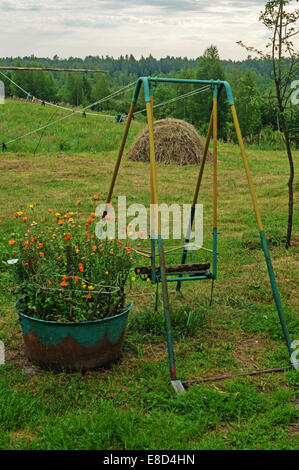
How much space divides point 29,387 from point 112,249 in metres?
1.39

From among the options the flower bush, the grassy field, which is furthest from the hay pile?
the flower bush

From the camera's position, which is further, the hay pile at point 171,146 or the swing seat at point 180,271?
the hay pile at point 171,146

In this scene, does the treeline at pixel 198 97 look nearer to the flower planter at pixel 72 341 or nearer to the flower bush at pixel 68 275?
the flower bush at pixel 68 275

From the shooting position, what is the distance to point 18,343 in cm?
444

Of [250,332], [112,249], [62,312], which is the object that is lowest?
[250,332]

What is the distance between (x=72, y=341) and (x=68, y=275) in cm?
59

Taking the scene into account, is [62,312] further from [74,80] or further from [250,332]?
[74,80]

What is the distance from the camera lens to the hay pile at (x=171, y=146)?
17594mm

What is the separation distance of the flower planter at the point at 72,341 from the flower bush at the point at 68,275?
108 mm

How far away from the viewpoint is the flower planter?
3.72m

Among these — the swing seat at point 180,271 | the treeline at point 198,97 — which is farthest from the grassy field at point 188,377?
the treeline at point 198,97

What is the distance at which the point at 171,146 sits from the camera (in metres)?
17.6

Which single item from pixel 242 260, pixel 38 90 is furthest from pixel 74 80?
pixel 242 260
